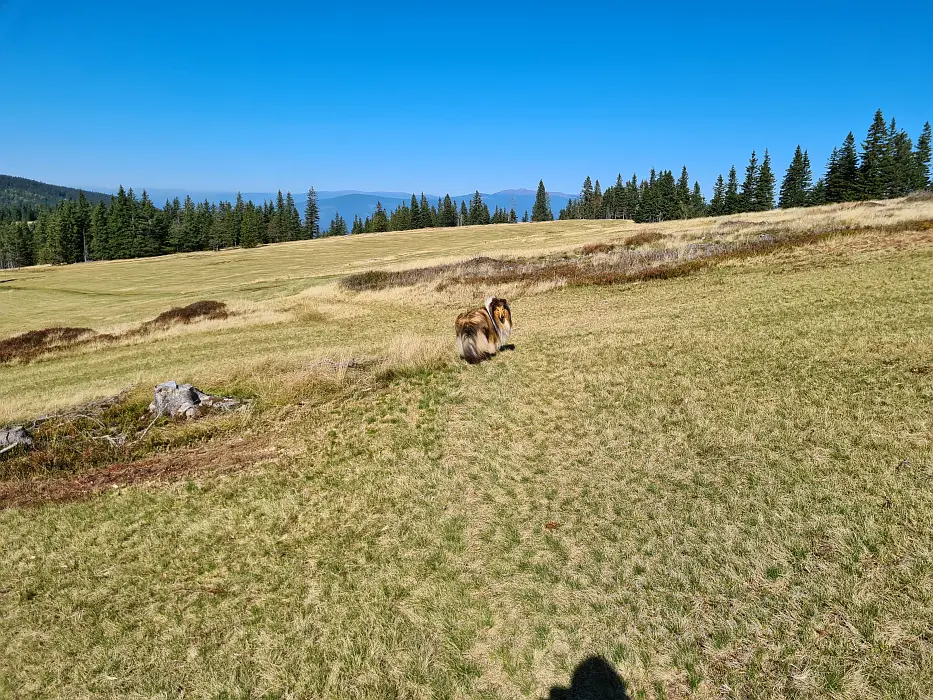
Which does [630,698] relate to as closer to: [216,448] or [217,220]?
[216,448]

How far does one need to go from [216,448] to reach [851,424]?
12.2 metres

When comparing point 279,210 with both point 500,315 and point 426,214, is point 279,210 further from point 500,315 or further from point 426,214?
point 500,315

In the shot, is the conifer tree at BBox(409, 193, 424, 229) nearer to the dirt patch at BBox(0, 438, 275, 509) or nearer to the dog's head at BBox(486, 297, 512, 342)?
the dog's head at BBox(486, 297, 512, 342)

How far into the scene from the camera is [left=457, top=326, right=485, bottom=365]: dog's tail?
582 inches

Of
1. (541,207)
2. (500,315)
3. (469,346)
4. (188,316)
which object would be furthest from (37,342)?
(541,207)

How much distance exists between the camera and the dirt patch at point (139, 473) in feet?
31.1

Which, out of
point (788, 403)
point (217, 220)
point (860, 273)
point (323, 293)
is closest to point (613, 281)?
point (860, 273)

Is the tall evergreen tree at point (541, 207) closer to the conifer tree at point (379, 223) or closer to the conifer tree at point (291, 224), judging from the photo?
the conifer tree at point (379, 223)

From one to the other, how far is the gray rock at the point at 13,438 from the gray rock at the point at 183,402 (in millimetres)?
2503

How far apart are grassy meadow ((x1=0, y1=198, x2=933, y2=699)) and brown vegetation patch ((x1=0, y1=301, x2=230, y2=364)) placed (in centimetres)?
1479

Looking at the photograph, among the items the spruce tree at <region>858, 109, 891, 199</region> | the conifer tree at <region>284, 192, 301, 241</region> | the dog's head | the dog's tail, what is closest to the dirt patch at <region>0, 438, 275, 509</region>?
the dog's tail

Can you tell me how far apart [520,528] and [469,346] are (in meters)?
8.21

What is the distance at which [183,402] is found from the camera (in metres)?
12.5

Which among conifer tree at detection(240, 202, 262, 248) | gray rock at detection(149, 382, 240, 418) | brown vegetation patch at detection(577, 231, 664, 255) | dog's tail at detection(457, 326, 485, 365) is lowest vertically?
gray rock at detection(149, 382, 240, 418)
